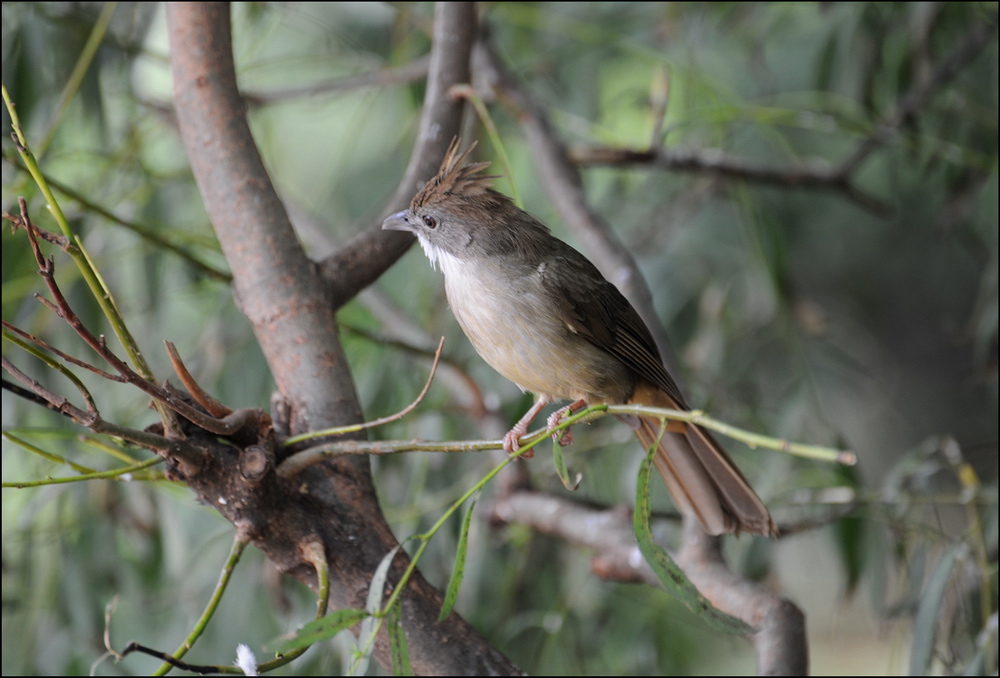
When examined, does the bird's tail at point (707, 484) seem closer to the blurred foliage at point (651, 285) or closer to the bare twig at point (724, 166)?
the blurred foliage at point (651, 285)

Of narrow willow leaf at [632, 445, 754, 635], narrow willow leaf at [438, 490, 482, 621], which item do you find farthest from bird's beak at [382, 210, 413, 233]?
narrow willow leaf at [632, 445, 754, 635]

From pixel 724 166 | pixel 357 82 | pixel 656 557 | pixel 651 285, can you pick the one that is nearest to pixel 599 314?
pixel 656 557

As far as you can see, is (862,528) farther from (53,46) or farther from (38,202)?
(53,46)

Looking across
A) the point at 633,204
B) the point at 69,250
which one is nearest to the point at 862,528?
the point at 633,204

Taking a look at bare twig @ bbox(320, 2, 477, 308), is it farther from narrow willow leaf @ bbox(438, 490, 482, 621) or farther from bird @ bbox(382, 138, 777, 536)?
narrow willow leaf @ bbox(438, 490, 482, 621)

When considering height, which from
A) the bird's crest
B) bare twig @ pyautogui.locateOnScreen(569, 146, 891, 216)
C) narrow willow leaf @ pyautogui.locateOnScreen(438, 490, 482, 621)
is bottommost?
narrow willow leaf @ pyautogui.locateOnScreen(438, 490, 482, 621)

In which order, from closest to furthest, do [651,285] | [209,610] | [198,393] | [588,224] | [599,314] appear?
1. [209,610]
2. [198,393]
3. [599,314]
4. [588,224]
5. [651,285]

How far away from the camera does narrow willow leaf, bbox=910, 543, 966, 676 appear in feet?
7.06

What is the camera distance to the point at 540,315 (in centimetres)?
198

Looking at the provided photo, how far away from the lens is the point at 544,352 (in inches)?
77.3

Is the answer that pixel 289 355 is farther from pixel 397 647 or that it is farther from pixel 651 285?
pixel 651 285

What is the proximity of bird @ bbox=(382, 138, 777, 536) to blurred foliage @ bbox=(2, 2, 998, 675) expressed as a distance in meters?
0.39

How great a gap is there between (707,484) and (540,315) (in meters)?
0.53

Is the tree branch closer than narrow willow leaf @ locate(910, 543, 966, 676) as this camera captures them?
Yes
